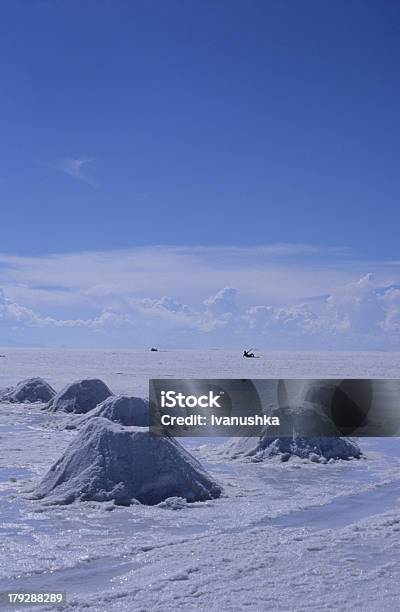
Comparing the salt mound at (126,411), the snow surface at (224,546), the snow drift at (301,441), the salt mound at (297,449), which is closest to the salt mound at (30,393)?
the salt mound at (126,411)

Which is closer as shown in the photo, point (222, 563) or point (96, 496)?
point (222, 563)

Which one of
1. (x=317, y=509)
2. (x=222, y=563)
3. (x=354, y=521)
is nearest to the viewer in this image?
(x=222, y=563)

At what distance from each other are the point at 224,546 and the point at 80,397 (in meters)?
12.5

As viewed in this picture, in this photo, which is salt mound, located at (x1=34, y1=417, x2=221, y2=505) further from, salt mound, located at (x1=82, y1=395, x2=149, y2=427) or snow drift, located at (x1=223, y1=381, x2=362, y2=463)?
snow drift, located at (x1=223, y1=381, x2=362, y2=463)

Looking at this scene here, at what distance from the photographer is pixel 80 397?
1838 cm

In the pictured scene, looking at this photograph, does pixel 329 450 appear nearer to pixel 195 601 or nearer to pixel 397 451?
pixel 397 451

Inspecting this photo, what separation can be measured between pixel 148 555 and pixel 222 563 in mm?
740

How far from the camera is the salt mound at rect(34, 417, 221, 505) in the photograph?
845 cm

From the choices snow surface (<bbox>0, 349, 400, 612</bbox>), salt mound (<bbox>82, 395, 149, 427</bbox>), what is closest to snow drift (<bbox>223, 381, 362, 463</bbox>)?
snow surface (<bbox>0, 349, 400, 612</bbox>)

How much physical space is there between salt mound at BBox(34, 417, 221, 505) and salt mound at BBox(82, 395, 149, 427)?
7.75 feet

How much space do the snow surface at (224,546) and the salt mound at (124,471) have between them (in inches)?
10.4

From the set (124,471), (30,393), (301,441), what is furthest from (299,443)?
(30,393)

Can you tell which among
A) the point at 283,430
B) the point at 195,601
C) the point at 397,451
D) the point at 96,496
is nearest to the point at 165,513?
the point at 96,496

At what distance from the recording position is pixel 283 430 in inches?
482
